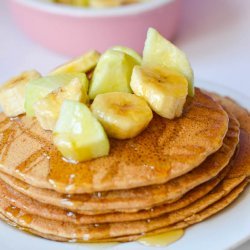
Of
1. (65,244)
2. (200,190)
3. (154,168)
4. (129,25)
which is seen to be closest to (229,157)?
(200,190)

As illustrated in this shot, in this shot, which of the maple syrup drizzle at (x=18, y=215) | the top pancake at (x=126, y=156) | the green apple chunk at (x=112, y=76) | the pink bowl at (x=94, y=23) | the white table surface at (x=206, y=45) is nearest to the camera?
the top pancake at (x=126, y=156)

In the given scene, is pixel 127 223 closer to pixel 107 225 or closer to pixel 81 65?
pixel 107 225

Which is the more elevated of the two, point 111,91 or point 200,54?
point 111,91

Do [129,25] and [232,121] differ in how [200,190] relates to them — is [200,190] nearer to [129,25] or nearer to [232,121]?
[232,121]

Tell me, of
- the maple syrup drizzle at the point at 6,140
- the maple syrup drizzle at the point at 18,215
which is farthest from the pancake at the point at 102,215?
the maple syrup drizzle at the point at 6,140

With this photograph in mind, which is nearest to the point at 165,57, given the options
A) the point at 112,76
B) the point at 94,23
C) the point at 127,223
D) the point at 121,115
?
the point at 112,76

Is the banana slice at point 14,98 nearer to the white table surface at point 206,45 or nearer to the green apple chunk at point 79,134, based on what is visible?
the green apple chunk at point 79,134
